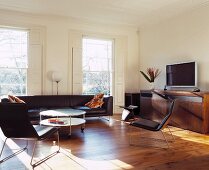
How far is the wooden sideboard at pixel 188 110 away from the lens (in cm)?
470

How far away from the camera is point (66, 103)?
6.25 metres

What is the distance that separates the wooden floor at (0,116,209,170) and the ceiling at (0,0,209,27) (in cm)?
304

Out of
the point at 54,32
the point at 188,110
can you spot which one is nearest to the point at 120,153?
the point at 188,110

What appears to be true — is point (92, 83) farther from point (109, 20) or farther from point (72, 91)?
point (109, 20)

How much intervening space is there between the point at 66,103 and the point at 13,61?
1909 millimetres

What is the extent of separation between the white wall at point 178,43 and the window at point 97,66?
3.76 ft

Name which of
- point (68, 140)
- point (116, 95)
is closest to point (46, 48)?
point (116, 95)

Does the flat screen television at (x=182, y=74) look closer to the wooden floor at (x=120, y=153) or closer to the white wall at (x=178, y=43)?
the white wall at (x=178, y=43)

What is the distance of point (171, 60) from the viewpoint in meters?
6.43

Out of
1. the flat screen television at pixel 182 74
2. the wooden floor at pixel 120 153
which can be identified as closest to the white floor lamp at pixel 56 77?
the wooden floor at pixel 120 153

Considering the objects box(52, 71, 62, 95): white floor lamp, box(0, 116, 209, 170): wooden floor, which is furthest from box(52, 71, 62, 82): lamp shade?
box(0, 116, 209, 170): wooden floor

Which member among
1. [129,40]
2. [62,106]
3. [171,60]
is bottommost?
[62,106]

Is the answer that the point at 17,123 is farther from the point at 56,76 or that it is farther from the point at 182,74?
the point at 182,74

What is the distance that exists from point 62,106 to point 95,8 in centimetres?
273
